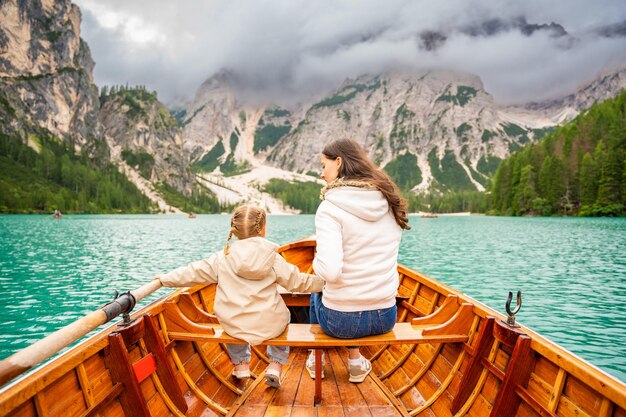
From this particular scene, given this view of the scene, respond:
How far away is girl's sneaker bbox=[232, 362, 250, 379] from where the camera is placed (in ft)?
20.0

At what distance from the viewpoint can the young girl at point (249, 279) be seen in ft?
15.5

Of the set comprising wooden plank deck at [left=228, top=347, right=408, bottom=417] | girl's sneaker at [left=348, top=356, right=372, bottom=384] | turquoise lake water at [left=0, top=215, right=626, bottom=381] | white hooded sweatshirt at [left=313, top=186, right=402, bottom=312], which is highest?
white hooded sweatshirt at [left=313, top=186, right=402, bottom=312]

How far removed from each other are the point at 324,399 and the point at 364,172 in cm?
338

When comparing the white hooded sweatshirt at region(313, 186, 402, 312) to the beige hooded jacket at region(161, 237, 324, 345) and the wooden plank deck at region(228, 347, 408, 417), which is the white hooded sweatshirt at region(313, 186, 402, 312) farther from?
the wooden plank deck at region(228, 347, 408, 417)

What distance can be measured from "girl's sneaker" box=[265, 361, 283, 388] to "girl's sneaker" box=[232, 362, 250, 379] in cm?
58

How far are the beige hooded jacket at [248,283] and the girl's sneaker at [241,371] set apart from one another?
1.66m

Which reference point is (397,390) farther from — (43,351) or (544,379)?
(43,351)

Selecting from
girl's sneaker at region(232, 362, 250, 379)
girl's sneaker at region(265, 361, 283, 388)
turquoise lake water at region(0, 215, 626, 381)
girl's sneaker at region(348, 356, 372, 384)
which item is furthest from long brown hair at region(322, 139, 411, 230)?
turquoise lake water at region(0, 215, 626, 381)

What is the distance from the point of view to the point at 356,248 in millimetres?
4309

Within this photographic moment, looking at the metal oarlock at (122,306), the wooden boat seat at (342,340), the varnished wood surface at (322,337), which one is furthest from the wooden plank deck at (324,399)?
the metal oarlock at (122,306)

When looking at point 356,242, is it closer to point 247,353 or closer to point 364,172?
point 364,172

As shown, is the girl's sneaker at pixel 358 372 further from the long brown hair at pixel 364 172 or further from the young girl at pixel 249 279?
the long brown hair at pixel 364 172

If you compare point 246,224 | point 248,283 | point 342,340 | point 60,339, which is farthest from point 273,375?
point 60,339

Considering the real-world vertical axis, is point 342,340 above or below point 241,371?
above
